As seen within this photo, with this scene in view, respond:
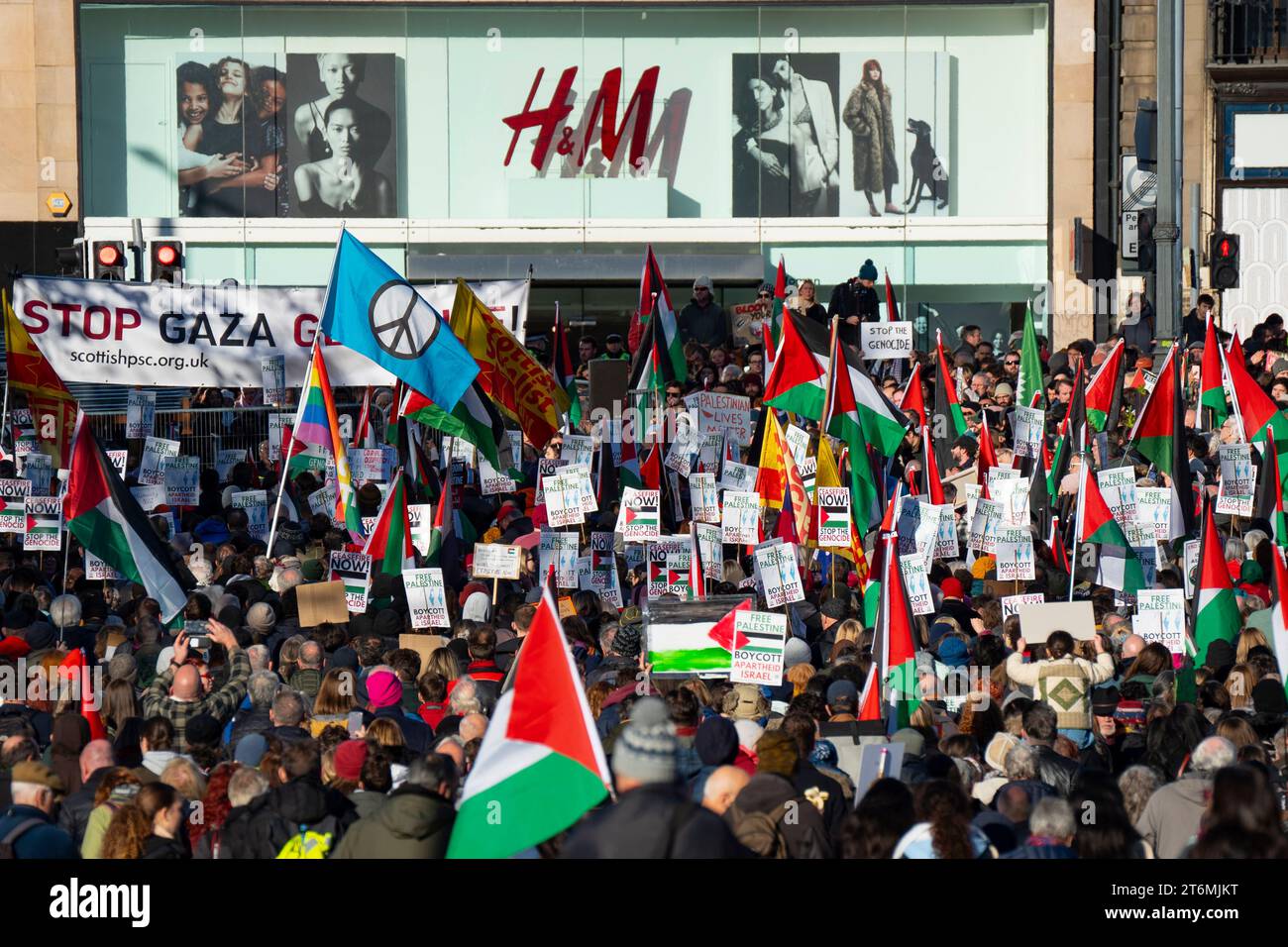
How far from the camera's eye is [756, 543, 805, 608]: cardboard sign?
43.7 ft

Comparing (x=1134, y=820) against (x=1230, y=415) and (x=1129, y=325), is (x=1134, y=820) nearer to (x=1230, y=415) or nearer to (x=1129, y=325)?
(x=1230, y=415)

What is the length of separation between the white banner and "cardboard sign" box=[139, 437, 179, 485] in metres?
2.39

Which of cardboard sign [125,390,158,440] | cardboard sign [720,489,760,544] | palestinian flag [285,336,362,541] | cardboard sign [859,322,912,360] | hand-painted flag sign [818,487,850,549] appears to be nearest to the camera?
hand-painted flag sign [818,487,850,549]

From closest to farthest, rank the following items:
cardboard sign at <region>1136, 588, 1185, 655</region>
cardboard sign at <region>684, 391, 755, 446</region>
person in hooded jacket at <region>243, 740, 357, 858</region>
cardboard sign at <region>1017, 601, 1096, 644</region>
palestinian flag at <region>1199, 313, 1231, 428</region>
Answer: person in hooded jacket at <region>243, 740, 357, 858</region>, cardboard sign at <region>1017, 601, 1096, 644</region>, cardboard sign at <region>1136, 588, 1185, 655</region>, cardboard sign at <region>684, 391, 755, 446</region>, palestinian flag at <region>1199, 313, 1231, 428</region>

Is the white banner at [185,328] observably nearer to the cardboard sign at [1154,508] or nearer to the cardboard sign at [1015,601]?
the cardboard sign at [1154,508]

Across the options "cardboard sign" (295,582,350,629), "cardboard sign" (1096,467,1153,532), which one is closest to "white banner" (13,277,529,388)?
"cardboard sign" (295,582,350,629)

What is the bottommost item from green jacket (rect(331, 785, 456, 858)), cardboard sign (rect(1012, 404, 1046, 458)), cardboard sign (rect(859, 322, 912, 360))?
green jacket (rect(331, 785, 456, 858))

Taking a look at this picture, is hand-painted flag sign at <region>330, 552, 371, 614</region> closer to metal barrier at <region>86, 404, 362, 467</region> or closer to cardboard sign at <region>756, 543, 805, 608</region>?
cardboard sign at <region>756, 543, 805, 608</region>

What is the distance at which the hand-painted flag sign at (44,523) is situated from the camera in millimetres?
14984

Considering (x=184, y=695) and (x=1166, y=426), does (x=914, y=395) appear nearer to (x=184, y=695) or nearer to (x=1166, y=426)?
(x=1166, y=426)

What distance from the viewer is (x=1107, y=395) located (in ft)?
61.7

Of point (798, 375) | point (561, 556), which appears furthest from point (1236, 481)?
point (561, 556)

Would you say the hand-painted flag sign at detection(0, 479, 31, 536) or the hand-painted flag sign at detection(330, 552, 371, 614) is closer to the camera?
the hand-painted flag sign at detection(330, 552, 371, 614)
